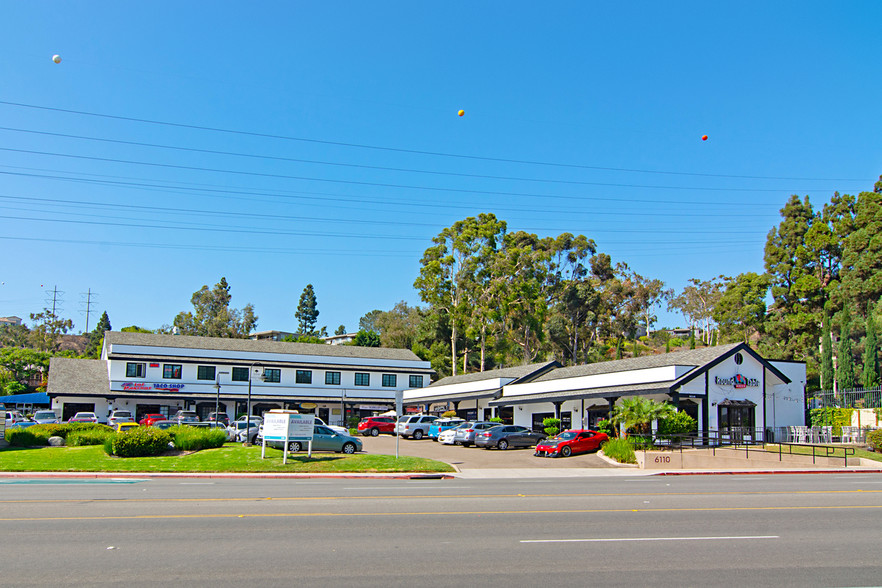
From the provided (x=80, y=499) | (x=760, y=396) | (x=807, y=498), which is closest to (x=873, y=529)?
(x=807, y=498)

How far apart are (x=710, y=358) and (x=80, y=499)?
109ft

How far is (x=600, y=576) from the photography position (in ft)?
28.9

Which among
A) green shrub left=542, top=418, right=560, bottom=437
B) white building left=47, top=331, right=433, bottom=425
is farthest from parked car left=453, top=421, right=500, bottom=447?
white building left=47, top=331, right=433, bottom=425

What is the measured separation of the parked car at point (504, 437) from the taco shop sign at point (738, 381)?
1061cm

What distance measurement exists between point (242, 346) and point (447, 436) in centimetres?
3269

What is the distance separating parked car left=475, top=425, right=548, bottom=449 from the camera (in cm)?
4000

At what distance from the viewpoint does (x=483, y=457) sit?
3541 cm

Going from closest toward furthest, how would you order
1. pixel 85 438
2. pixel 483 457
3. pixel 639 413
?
pixel 85 438 → pixel 483 457 → pixel 639 413

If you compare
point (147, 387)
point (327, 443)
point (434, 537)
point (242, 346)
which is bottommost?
point (327, 443)

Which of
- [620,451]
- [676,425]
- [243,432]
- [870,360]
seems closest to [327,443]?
[243,432]

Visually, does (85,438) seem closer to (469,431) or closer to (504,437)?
(469,431)

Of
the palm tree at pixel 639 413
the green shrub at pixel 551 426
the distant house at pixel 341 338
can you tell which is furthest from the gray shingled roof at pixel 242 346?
the distant house at pixel 341 338

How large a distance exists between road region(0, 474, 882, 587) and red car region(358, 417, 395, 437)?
106ft

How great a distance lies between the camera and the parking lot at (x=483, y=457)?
3225cm
